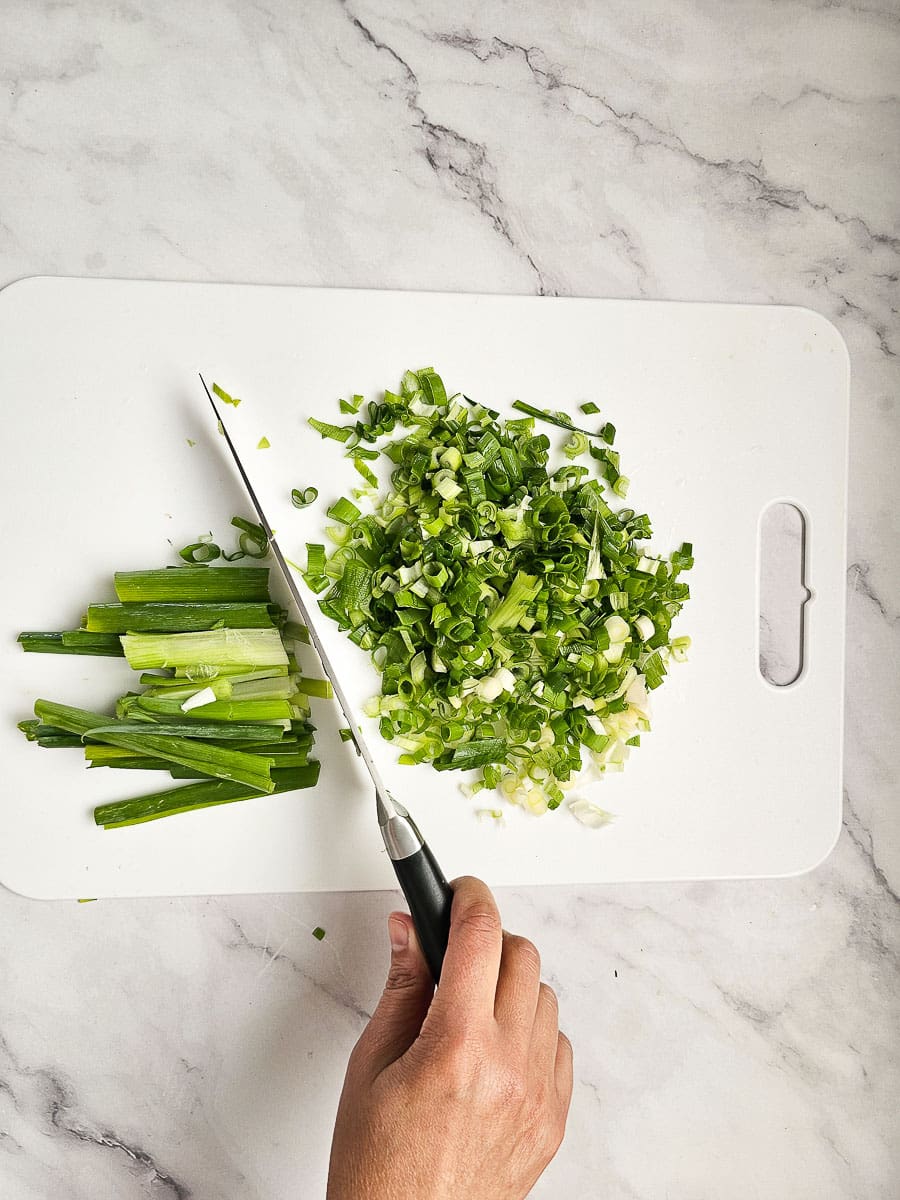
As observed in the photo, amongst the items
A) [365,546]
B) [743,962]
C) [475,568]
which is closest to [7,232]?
[365,546]

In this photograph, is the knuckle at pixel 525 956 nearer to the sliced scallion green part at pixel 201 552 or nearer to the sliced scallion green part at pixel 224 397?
Answer: the sliced scallion green part at pixel 201 552

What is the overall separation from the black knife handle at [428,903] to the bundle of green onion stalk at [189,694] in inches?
10.0

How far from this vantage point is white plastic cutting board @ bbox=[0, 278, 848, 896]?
4.35 ft

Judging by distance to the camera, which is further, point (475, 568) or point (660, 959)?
point (660, 959)

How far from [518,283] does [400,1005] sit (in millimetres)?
1077

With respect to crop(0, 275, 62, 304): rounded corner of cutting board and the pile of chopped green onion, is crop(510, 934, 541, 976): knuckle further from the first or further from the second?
crop(0, 275, 62, 304): rounded corner of cutting board

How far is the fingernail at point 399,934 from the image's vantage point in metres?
1.21

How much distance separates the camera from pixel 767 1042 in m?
1.50

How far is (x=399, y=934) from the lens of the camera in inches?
47.7

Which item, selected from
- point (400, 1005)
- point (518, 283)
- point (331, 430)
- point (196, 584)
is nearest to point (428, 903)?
point (400, 1005)

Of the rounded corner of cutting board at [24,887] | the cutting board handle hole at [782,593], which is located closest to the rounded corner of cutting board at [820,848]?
the cutting board handle hole at [782,593]

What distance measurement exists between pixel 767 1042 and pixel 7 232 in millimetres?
1773

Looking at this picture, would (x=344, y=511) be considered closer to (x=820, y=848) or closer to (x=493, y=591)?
(x=493, y=591)

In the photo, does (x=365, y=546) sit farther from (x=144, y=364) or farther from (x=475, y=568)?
(x=144, y=364)
